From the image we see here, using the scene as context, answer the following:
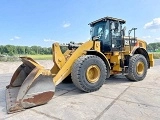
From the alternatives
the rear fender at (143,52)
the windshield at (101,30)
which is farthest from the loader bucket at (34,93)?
the rear fender at (143,52)

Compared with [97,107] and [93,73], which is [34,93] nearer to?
[97,107]

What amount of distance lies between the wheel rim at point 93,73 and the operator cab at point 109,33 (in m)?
1.29

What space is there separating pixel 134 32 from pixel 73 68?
122 inches

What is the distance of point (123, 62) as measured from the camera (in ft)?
18.7

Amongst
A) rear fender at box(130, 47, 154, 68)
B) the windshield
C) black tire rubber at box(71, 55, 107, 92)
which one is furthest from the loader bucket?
rear fender at box(130, 47, 154, 68)

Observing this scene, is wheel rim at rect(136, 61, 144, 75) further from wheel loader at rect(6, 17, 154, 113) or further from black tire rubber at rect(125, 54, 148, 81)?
black tire rubber at rect(125, 54, 148, 81)

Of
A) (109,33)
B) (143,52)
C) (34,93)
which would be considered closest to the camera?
(34,93)

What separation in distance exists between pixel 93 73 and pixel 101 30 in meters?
1.84

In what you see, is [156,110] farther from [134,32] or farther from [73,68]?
[134,32]

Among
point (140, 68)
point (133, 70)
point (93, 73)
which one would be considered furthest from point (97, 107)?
point (140, 68)

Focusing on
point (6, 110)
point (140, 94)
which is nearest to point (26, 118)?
point (6, 110)

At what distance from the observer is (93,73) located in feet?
15.1

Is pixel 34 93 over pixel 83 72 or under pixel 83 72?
under

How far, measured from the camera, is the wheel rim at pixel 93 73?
442 cm
